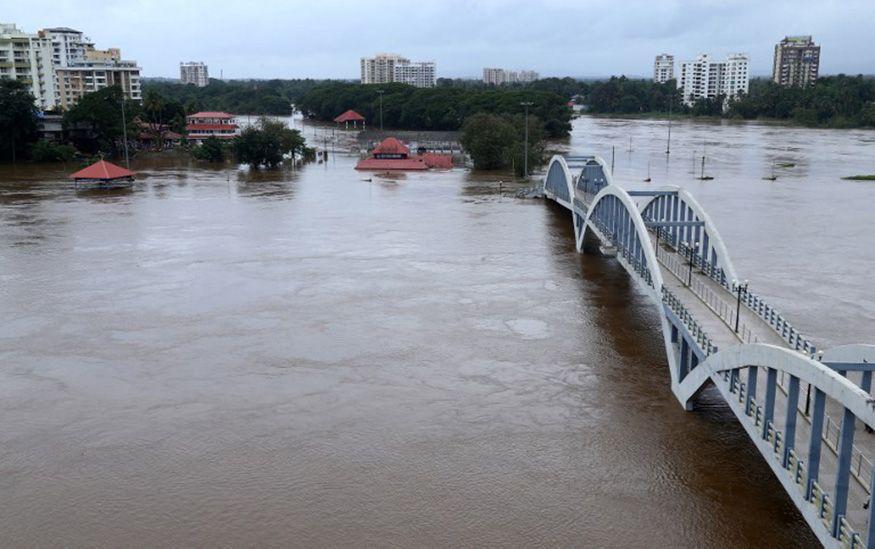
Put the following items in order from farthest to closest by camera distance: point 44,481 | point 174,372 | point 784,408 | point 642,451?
1. point 174,372
2. point 642,451
3. point 44,481
4. point 784,408

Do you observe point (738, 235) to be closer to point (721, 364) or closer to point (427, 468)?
point (721, 364)

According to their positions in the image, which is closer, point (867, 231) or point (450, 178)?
point (867, 231)

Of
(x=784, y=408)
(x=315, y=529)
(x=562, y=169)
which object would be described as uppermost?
(x=562, y=169)

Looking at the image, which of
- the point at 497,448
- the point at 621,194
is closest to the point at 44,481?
the point at 497,448

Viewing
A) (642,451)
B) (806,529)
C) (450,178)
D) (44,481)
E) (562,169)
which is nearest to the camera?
(806,529)

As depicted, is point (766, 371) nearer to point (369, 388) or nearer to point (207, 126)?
point (369, 388)
